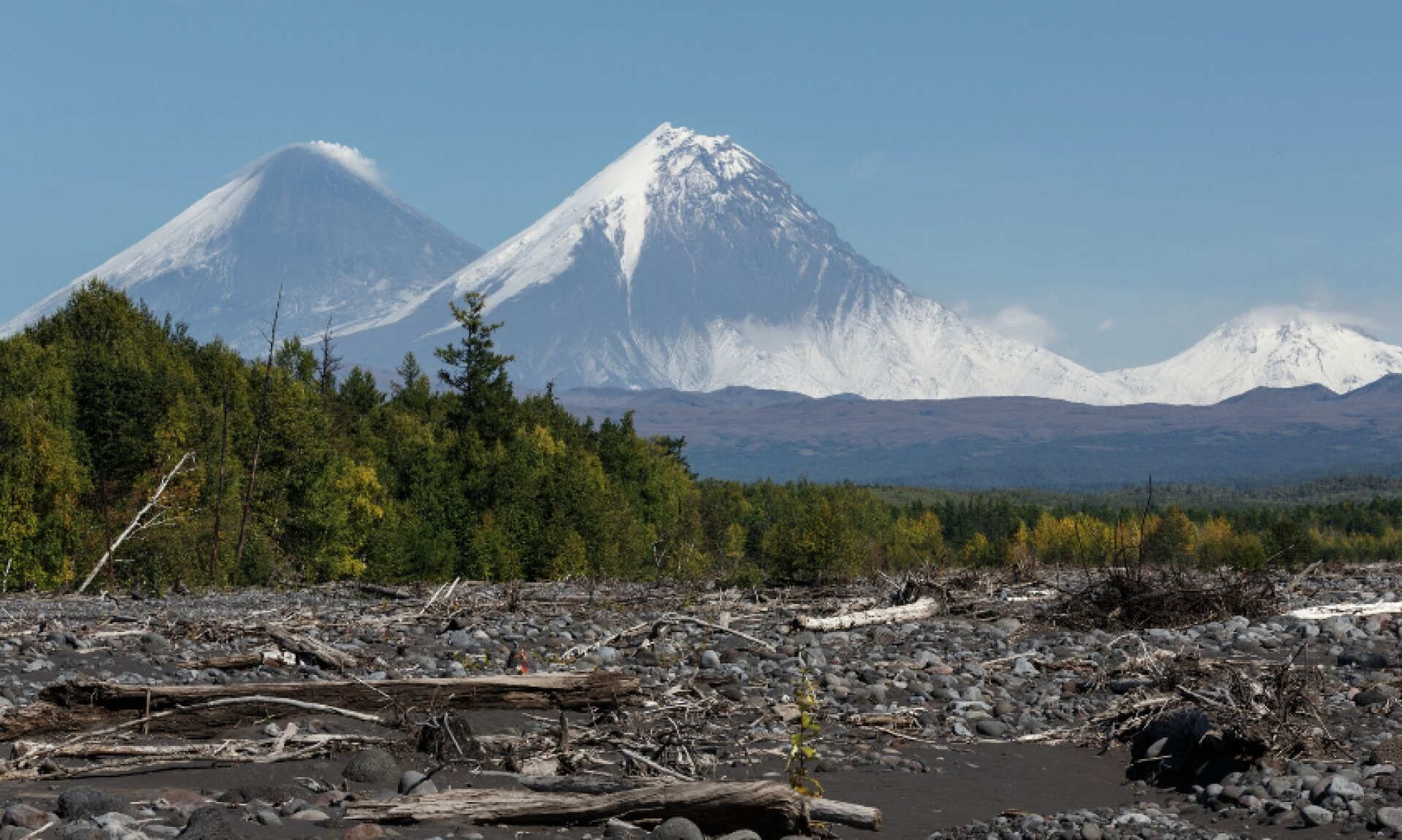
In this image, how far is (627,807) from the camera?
818 cm

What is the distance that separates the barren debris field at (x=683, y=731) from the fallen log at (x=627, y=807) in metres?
0.02

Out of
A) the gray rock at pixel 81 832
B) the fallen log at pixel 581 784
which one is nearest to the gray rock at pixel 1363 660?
the fallen log at pixel 581 784

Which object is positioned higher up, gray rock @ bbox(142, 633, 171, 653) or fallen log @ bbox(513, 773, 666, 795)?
fallen log @ bbox(513, 773, 666, 795)

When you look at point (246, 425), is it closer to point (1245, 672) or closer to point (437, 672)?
point (437, 672)

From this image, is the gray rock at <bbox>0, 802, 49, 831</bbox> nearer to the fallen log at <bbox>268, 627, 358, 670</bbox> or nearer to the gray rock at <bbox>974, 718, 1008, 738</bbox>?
the fallen log at <bbox>268, 627, 358, 670</bbox>

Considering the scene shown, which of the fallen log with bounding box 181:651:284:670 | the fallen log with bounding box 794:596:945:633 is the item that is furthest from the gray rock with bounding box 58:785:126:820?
the fallen log with bounding box 794:596:945:633

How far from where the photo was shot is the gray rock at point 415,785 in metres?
8.87

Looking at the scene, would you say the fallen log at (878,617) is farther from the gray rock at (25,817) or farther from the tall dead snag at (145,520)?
the tall dead snag at (145,520)

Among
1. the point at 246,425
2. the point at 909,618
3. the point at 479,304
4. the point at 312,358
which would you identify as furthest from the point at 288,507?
the point at 909,618

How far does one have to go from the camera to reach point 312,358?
296ft

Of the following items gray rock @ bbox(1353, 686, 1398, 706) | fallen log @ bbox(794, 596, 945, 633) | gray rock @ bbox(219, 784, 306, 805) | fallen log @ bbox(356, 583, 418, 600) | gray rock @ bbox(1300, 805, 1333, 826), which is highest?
gray rock @ bbox(219, 784, 306, 805)

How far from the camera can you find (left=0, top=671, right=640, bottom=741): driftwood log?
9883 millimetres

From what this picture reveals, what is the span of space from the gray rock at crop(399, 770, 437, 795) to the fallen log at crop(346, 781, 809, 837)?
76cm

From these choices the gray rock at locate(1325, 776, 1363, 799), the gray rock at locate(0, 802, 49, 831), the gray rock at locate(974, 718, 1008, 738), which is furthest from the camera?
the gray rock at locate(974, 718, 1008, 738)
